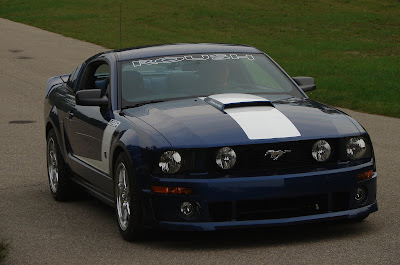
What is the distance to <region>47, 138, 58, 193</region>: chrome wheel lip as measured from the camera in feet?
32.5

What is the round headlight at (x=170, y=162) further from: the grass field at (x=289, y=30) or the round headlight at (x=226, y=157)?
the grass field at (x=289, y=30)

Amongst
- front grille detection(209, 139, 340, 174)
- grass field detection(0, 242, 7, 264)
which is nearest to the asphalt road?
grass field detection(0, 242, 7, 264)

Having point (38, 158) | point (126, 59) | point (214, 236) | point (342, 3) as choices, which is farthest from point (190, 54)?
point (342, 3)

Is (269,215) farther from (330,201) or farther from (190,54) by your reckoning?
(190,54)

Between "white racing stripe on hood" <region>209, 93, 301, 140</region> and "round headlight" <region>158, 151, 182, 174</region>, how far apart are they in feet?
1.64

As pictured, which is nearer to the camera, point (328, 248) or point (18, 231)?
point (328, 248)

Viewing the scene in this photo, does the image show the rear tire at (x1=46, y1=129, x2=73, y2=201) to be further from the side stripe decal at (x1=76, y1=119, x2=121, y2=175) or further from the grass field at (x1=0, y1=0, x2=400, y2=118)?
the grass field at (x1=0, y1=0, x2=400, y2=118)

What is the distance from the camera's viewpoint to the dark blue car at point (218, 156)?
23.4 ft

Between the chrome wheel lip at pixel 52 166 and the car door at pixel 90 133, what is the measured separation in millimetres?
596

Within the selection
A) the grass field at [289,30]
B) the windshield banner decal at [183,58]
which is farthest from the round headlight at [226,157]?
the grass field at [289,30]

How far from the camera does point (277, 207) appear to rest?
7227 mm

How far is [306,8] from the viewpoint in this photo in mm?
49688

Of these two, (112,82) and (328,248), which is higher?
(112,82)

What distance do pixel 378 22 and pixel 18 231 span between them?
35760mm
